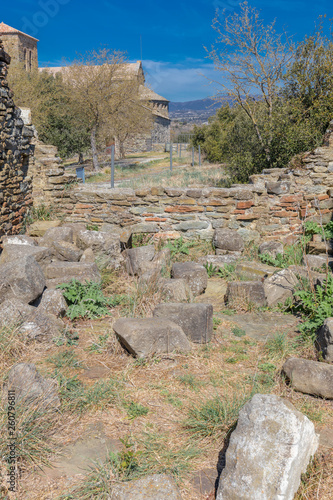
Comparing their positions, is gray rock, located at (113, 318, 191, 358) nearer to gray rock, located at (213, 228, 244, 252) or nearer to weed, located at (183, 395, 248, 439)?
weed, located at (183, 395, 248, 439)

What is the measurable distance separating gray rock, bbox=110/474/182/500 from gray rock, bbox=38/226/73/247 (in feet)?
15.3

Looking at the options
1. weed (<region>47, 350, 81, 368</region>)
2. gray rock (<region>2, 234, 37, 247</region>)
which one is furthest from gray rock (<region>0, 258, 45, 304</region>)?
gray rock (<region>2, 234, 37, 247</region>)

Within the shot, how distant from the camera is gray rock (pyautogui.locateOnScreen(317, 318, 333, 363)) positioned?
3.85 m

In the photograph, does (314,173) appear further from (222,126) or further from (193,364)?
(222,126)

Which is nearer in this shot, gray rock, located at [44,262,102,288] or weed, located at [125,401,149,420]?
weed, located at [125,401,149,420]

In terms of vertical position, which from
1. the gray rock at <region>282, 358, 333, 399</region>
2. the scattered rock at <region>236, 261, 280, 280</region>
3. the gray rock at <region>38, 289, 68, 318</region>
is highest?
the scattered rock at <region>236, 261, 280, 280</region>

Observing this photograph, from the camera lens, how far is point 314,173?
8258mm

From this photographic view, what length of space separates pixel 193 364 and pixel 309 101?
9817mm

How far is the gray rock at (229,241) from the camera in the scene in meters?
7.43

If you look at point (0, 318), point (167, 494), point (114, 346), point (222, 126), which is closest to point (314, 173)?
point (114, 346)

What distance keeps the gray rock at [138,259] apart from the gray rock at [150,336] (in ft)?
7.42

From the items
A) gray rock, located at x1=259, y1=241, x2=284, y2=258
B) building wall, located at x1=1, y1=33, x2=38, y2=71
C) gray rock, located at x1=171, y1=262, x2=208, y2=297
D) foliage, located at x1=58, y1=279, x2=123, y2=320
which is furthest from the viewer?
building wall, located at x1=1, y1=33, x2=38, y2=71

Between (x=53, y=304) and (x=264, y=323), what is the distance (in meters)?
2.55

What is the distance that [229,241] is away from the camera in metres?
7.43
